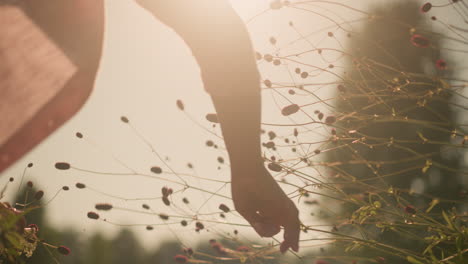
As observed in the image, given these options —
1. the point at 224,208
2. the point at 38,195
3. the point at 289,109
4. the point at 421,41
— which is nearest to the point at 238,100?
the point at 289,109

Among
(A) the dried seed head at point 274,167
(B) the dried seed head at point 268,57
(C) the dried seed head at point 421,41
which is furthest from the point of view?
(B) the dried seed head at point 268,57

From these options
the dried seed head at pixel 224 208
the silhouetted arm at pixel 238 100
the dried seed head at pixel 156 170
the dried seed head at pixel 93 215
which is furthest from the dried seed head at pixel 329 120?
the dried seed head at pixel 93 215

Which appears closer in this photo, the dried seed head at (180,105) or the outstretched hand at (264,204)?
the outstretched hand at (264,204)

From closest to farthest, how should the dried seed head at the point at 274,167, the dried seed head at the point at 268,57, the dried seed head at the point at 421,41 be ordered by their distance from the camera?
the dried seed head at the point at 421,41 < the dried seed head at the point at 274,167 < the dried seed head at the point at 268,57

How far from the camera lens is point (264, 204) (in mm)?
874

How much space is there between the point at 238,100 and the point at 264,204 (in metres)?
0.21

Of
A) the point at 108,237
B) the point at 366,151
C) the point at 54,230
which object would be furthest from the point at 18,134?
the point at 108,237

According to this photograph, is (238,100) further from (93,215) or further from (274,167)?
(93,215)

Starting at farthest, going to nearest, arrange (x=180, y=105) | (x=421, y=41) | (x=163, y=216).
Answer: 1. (x=180, y=105)
2. (x=163, y=216)
3. (x=421, y=41)

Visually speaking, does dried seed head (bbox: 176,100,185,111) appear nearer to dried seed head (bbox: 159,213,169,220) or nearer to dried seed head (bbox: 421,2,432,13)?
dried seed head (bbox: 159,213,169,220)

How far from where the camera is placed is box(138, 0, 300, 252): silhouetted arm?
864 millimetres

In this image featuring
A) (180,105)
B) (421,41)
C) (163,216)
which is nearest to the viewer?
(421,41)

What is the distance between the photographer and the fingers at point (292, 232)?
0.88 metres

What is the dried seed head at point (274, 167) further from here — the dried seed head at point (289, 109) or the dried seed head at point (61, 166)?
the dried seed head at point (61, 166)
